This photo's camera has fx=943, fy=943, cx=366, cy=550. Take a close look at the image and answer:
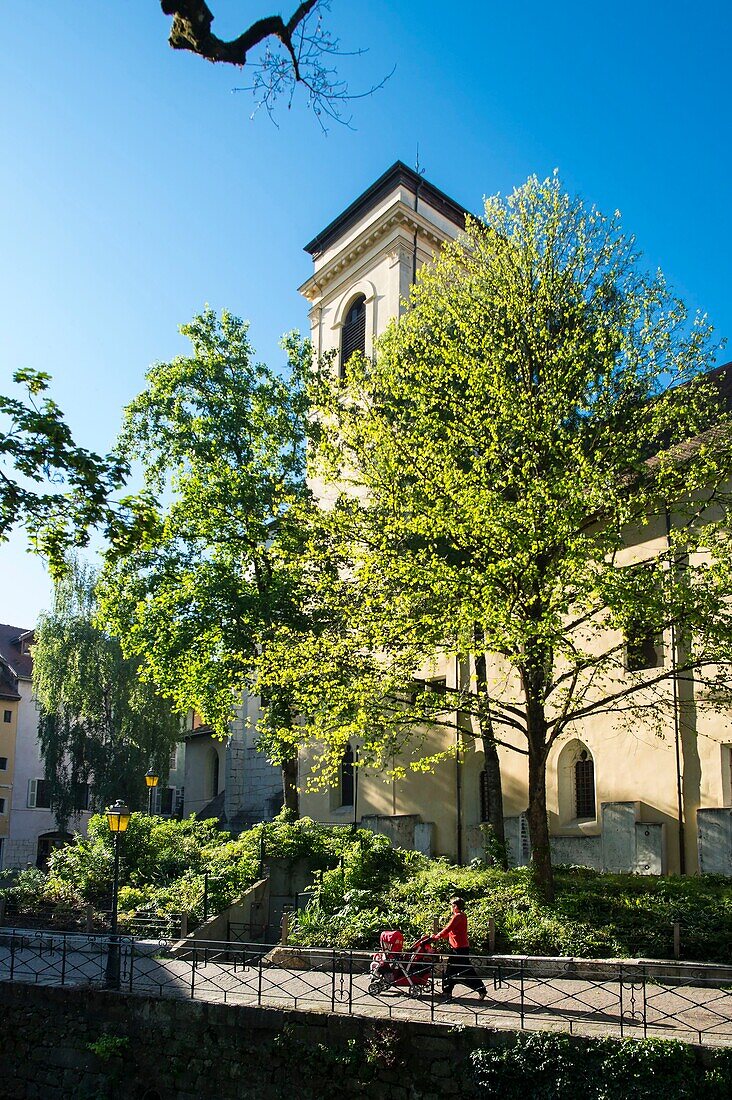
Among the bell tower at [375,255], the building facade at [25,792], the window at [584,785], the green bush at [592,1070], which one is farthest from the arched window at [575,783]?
the building facade at [25,792]

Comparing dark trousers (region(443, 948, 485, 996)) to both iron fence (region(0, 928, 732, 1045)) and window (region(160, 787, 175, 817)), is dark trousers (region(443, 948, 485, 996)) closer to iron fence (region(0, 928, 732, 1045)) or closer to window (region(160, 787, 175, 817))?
iron fence (region(0, 928, 732, 1045))

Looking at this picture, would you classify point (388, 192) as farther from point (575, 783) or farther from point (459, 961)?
point (459, 961)

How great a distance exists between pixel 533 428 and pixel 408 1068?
10512 millimetres

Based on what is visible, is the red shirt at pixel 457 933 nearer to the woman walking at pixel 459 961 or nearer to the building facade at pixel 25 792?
the woman walking at pixel 459 961

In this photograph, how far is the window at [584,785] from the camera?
76.1 feet

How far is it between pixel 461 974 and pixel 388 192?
94.9 ft

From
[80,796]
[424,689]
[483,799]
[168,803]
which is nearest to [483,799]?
[483,799]

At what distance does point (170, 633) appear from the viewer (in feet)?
77.3

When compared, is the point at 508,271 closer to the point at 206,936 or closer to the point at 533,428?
the point at 533,428

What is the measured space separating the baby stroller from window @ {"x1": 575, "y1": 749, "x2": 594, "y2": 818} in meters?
10.4

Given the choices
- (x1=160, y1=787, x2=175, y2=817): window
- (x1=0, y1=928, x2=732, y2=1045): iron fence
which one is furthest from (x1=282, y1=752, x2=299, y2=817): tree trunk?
(x1=160, y1=787, x2=175, y2=817): window

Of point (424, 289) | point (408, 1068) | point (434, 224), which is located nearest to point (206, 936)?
point (408, 1068)

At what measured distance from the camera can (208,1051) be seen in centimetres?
1302

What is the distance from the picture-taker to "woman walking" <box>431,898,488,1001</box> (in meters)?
12.6
